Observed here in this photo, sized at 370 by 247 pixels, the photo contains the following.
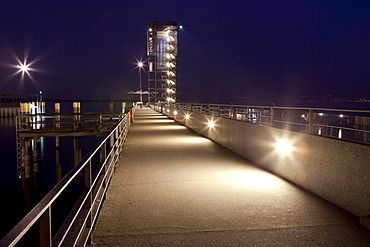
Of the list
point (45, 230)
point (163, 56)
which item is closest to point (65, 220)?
point (45, 230)

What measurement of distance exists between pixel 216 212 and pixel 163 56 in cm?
8317

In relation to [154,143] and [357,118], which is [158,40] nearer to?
[154,143]

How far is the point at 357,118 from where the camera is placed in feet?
32.8

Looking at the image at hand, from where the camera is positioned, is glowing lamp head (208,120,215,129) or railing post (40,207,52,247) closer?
railing post (40,207,52,247)

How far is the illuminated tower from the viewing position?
84.1 metres

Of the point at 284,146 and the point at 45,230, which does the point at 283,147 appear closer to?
the point at 284,146

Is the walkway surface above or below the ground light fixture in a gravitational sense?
below

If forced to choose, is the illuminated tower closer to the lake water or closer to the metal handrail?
the lake water

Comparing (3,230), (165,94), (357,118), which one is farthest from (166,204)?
(165,94)

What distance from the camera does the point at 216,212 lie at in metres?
6.04

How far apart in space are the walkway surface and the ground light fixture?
2.32 ft

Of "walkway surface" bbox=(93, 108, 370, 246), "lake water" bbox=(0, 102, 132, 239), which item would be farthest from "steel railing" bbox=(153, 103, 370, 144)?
"lake water" bbox=(0, 102, 132, 239)

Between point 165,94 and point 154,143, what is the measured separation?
72158mm

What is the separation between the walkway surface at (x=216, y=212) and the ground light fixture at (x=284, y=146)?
707mm
